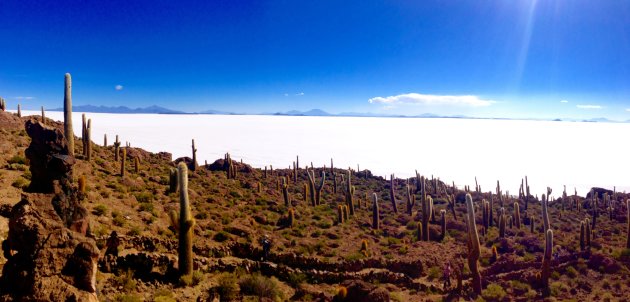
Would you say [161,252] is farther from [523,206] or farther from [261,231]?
[523,206]

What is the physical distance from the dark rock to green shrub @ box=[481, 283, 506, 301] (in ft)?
56.5

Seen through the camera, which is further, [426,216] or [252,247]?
[426,216]

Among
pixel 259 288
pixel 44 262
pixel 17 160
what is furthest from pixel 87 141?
pixel 44 262

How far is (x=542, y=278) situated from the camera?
62.4 ft

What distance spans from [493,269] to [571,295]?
3.82m

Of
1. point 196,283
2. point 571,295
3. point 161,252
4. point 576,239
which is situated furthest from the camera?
point 576,239

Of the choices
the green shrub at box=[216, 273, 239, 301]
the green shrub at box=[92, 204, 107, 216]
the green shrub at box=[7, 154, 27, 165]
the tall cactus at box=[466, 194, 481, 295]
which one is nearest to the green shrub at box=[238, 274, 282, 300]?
the green shrub at box=[216, 273, 239, 301]

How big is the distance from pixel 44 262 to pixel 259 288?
7602mm

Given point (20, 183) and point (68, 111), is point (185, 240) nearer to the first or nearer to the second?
point (20, 183)

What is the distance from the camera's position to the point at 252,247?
18.0 metres

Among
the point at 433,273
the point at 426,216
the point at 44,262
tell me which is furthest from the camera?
the point at 426,216

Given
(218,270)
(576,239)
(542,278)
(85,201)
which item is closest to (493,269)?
(542,278)

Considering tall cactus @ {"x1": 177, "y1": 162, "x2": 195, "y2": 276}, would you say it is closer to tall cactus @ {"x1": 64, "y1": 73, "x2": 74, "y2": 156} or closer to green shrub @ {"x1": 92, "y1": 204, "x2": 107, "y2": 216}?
green shrub @ {"x1": 92, "y1": 204, "x2": 107, "y2": 216}

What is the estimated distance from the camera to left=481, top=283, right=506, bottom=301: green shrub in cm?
1705
